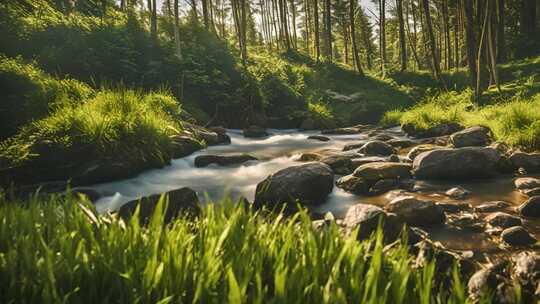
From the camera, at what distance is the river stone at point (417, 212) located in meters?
5.44

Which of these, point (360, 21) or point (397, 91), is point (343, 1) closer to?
point (360, 21)

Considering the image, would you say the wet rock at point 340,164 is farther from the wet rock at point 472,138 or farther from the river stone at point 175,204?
the river stone at point 175,204

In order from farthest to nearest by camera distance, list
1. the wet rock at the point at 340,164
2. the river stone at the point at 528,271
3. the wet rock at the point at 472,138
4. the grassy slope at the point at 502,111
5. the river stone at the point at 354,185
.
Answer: the wet rock at the point at 472,138
the grassy slope at the point at 502,111
the wet rock at the point at 340,164
the river stone at the point at 354,185
the river stone at the point at 528,271

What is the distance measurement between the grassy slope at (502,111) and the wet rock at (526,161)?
95 cm

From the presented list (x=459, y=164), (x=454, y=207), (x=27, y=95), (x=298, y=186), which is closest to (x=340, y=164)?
(x=459, y=164)

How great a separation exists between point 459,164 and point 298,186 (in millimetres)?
3749

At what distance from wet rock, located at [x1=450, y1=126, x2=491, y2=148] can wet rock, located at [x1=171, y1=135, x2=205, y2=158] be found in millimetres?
7419

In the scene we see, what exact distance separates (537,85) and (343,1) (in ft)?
101

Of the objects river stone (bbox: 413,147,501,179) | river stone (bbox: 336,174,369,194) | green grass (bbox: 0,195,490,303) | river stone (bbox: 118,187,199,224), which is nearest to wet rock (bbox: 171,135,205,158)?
river stone (bbox: 336,174,369,194)

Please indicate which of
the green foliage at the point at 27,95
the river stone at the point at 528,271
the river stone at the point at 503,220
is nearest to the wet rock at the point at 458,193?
the river stone at the point at 503,220

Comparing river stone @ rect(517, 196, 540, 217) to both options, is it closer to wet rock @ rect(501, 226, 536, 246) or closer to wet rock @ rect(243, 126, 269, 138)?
wet rock @ rect(501, 226, 536, 246)

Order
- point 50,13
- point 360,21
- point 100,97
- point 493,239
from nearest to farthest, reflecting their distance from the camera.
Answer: point 493,239
point 100,97
point 50,13
point 360,21

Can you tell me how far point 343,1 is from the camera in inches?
1815

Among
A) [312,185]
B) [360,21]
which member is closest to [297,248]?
[312,185]
